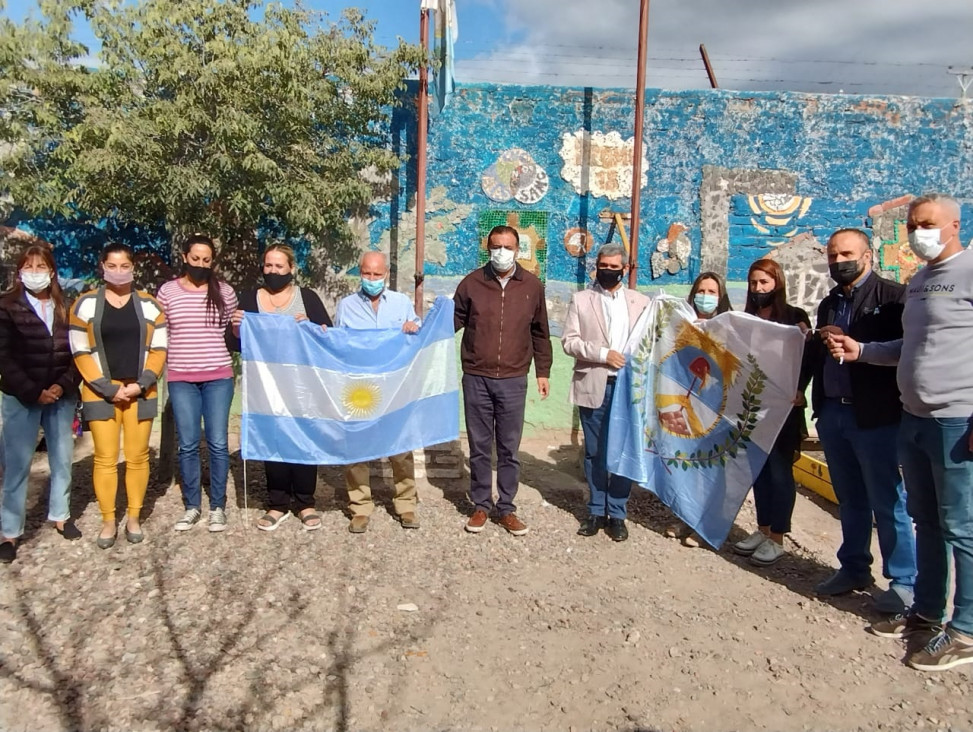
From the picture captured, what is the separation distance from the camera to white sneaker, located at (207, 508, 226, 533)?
4.69 meters

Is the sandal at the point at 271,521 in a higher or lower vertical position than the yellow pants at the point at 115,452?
lower

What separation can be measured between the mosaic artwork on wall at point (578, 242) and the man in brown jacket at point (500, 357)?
248 centimetres

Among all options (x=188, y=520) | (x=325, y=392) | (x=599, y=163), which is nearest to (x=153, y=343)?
(x=325, y=392)

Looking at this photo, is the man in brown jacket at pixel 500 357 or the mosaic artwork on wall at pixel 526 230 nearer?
the man in brown jacket at pixel 500 357

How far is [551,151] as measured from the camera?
7113 mm

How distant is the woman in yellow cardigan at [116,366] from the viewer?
13.9 feet

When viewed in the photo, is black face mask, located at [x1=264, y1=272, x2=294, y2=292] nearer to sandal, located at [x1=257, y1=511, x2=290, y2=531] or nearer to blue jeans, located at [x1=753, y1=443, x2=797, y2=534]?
sandal, located at [x1=257, y1=511, x2=290, y2=531]

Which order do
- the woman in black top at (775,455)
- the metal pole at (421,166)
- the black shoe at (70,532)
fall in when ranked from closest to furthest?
the woman in black top at (775,455), the black shoe at (70,532), the metal pole at (421,166)

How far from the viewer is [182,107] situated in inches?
203

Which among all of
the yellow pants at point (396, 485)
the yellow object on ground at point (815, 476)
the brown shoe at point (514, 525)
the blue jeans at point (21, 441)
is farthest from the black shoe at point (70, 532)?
the yellow object on ground at point (815, 476)

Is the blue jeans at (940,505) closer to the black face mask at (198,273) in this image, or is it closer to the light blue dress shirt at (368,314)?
the light blue dress shirt at (368,314)

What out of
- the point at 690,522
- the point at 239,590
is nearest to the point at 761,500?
the point at 690,522

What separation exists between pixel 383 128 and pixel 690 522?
455cm

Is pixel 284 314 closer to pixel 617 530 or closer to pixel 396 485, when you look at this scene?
pixel 396 485
